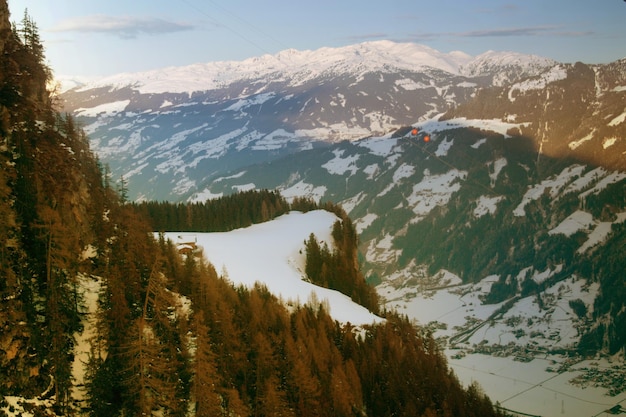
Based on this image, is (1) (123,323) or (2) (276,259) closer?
(1) (123,323)

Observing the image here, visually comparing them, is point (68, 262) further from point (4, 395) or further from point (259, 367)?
point (259, 367)

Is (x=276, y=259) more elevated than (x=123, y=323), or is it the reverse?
(x=276, y=259)

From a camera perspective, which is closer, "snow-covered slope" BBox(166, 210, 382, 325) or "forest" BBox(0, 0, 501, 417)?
"forest" BBox(0, 0, 501, 417)

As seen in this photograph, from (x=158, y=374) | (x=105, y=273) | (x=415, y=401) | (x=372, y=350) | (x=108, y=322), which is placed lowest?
(x=415, y=401)

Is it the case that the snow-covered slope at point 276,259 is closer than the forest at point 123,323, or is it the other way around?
the forest at point 123,323

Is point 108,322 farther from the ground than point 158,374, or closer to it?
farther from the ground

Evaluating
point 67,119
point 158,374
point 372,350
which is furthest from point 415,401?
point 67,119

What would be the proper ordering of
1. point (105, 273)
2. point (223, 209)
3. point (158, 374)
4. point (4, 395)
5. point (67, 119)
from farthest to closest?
point (223, 209), point (67, 119), point (105, 273), point (158, 374), point (4, 395)

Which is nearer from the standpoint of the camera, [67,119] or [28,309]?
[28,309]
